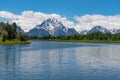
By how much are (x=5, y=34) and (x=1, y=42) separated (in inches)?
263

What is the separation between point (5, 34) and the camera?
199 meters

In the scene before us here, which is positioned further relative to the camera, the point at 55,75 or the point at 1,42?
the point at 1,42

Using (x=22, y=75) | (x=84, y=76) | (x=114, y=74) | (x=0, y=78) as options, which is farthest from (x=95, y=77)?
(x=0, y=78)

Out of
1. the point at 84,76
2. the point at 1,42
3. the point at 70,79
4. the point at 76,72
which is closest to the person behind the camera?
the point at 70,79

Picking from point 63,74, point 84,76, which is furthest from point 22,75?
point 84,76

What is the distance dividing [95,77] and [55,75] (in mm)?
7512

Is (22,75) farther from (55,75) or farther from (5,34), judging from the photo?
(5,34)

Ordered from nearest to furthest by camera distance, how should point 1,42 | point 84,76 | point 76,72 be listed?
point 84,76, point 76,72, point 1,42

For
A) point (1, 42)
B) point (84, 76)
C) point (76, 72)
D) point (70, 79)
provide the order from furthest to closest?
1. point (1, 42)
2. point (76, 72)
3. point (84, 76)
4. point (70, 79)

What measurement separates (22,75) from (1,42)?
147 m

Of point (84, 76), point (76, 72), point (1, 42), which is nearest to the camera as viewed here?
point (84, 76)

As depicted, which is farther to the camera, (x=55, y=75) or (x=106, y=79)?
(x=55, y=75)

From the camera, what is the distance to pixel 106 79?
50.1 m

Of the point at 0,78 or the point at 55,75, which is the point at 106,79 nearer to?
the point at 55,75
